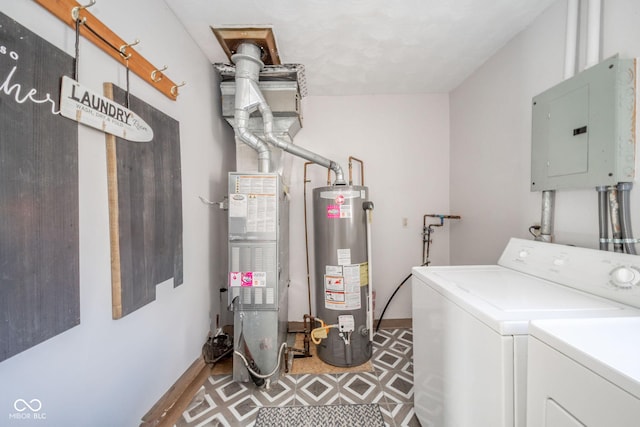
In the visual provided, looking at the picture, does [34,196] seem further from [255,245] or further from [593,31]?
[593,31]

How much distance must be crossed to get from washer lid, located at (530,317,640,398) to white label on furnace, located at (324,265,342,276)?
1285 mm

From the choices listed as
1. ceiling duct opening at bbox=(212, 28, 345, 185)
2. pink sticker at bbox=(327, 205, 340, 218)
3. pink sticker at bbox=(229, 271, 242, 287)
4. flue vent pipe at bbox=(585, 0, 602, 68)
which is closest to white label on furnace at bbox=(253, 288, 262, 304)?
pink sticker at bbox=(229, 271, 242, 287)

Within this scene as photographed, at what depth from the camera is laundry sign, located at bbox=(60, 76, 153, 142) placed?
799 mm

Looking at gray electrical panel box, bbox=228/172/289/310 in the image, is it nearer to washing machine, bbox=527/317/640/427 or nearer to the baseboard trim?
the baseboard trim

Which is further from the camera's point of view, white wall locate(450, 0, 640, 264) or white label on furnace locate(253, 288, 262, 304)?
white label on furnace locate(253, 288, 262, 304)

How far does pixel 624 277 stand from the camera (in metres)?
0.85

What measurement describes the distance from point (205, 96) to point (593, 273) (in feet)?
7.97

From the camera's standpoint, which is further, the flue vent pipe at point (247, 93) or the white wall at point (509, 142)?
the flue vent pipe at point (247, 93)

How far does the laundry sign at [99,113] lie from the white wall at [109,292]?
6cm

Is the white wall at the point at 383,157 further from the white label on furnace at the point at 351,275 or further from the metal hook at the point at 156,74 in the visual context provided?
the metal hook at the point at 156,74

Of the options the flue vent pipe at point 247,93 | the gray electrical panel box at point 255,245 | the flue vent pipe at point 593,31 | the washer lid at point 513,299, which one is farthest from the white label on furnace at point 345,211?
the flue vent pipe at point 593,31

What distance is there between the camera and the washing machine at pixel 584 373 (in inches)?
17.8

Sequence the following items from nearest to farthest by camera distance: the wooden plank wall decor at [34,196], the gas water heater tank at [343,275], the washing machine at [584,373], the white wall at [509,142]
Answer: the washing machine at [584,373] → the wooden plank wall decor at [34,196] → the white wall at [509,142] → the gas water heater tank at [343,275]

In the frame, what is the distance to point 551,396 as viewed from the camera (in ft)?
1.94
